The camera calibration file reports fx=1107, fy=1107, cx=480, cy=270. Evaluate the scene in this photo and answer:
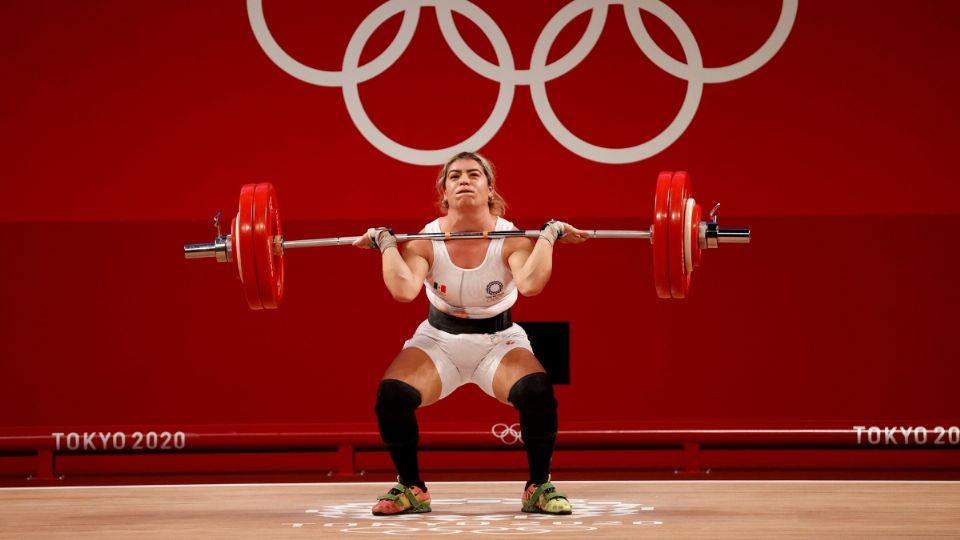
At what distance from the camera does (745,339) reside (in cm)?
525

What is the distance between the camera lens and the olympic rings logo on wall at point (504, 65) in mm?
5238

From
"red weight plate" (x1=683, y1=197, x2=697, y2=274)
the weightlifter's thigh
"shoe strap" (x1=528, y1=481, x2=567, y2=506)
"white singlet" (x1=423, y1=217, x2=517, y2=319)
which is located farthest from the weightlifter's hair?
"shoe strap" (x1=528, y1=481, x2=567, y2=506)

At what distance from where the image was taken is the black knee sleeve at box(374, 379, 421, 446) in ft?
11.9

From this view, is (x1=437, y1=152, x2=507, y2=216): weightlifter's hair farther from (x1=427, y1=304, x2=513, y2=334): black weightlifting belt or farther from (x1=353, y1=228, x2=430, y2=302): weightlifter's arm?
(x1=427, y1=304, x2=513, y2=334): black weightlifting belt

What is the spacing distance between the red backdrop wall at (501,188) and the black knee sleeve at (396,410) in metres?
1.63

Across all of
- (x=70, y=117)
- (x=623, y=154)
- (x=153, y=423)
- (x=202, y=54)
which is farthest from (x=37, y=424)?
(x=623, y=154)

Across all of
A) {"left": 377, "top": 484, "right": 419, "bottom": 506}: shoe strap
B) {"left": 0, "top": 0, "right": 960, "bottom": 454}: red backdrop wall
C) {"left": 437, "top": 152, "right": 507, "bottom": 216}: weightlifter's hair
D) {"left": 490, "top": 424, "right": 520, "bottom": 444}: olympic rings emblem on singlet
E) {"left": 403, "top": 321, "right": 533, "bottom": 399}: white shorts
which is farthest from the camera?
{"left": 0, "top": 0, "right": 960, "bottom": 454}: red backdrop wall

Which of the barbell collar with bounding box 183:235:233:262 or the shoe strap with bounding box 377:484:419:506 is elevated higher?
the barbell collar with bounding box 183:235:233:262

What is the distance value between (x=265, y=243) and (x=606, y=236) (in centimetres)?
114

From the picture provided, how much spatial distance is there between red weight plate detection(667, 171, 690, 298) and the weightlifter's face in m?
0.68

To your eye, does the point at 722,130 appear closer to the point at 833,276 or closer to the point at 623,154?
the point at 623,154

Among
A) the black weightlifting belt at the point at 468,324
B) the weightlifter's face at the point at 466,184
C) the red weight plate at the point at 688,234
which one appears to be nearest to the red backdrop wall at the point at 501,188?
the weightlifter's face at the point at 466,184

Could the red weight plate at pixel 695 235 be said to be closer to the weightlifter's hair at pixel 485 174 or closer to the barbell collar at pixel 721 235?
the barbell collar at pixel 721 235

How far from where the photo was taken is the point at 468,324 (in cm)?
382
